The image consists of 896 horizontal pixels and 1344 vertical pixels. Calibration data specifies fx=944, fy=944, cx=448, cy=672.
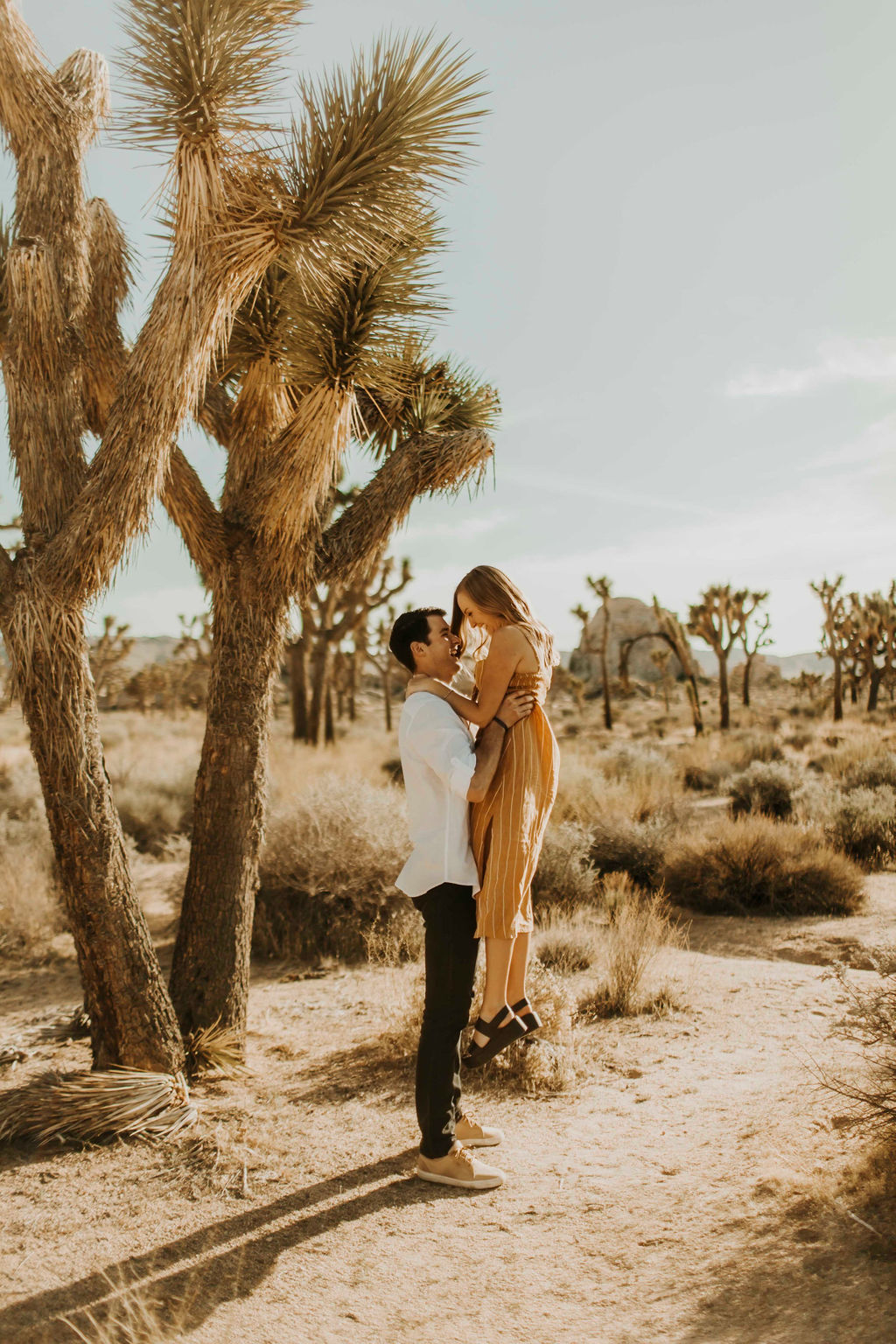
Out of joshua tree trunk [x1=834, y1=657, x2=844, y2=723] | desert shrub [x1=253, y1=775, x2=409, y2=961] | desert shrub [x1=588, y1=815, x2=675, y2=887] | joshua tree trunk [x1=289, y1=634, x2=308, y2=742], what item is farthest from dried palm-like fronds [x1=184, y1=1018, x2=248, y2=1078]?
joshua tree trunk [x1=834, y1=657, x2=844, y2=723]

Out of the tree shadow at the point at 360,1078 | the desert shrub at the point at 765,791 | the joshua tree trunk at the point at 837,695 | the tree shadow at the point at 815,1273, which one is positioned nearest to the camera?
the tree shadow at the point at 815,1273

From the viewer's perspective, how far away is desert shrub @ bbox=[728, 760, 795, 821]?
35.8 feet

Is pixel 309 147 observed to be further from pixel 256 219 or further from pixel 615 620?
pixel 615 620

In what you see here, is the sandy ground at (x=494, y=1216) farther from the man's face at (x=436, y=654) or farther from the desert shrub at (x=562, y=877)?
the desert shrub at (x=562, y=877)

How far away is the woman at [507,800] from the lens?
10.4ft

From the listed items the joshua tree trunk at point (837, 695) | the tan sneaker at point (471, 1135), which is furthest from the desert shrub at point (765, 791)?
the joshua tree trunk at point (837, 695)

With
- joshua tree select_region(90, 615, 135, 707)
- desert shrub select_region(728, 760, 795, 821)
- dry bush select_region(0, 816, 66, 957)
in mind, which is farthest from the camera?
joshua tree select_region(90, 615, 135, 707)

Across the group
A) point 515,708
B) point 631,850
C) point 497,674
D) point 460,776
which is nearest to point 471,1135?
point 460,776

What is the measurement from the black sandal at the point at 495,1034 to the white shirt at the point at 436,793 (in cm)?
50

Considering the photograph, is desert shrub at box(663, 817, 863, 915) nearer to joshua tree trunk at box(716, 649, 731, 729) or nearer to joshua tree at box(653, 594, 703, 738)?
joshua tree at box(653, 594, 703, 738)

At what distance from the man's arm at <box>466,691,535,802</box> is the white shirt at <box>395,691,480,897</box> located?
0.06m

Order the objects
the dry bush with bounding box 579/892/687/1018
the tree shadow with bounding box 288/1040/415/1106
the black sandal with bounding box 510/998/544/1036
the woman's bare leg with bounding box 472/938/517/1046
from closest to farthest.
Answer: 1. the woman's bare leg with bounding box 472/938/517/1046
2. the black sandal with bounding box 510/998/544/1036
3. the tree shadow with bounding box 288/1040/415/1106
4. the dry bush with bounding box 579/892/687/1018

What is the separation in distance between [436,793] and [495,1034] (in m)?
0.90

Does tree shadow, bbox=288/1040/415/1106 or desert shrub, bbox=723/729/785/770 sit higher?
desert shrub, bbox=723/729/785/770
